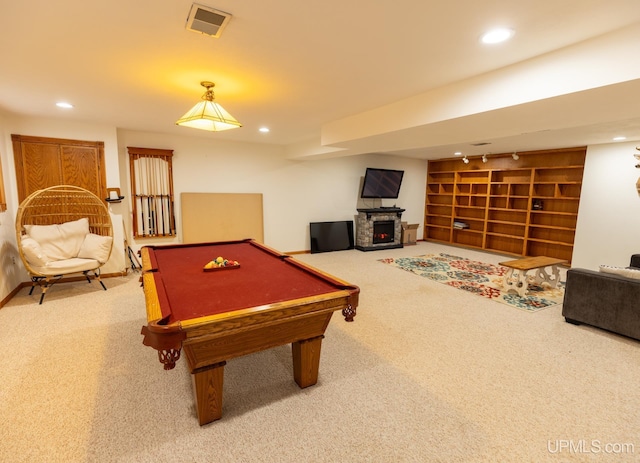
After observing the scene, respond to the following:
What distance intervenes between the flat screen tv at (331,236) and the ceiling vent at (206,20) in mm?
5255

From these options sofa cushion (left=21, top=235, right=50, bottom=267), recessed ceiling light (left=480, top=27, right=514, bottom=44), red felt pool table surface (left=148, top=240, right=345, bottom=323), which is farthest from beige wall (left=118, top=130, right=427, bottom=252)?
recessed ceiling light (left=480, top=27, right=514, bottom=44)

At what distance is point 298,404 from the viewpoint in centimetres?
206

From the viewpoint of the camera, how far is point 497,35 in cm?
180

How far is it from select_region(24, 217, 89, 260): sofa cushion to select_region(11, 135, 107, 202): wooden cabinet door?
1.71 feet

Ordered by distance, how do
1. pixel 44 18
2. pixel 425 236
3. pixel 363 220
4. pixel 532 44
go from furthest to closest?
1. pixel 425 236
2. pixel 363 220
3. pixel 532 44
4. pixel 44 18

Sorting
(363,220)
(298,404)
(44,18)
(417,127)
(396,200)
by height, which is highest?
(44,18)

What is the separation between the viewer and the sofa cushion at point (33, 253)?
357 centimetres

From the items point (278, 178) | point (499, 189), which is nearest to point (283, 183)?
point (278, 178)

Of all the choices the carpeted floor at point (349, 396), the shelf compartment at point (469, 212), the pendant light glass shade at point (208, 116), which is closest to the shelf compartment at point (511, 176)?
the shelf compartment at point (469, 212)

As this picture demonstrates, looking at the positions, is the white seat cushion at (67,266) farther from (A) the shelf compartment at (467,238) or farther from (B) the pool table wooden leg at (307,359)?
(A) the shelf compartment at (467,238)

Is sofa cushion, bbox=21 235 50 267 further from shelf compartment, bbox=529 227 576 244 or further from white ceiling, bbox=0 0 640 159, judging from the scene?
shelf compartment, bbox=529 227 576 244

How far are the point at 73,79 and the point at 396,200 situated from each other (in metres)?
7.11

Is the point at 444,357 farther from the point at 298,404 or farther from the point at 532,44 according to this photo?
the point at 532,44

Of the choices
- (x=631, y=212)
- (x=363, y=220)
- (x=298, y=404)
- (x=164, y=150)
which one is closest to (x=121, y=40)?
(x=298, y=404)
